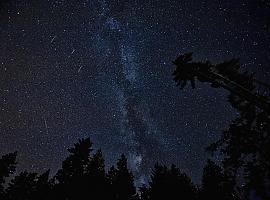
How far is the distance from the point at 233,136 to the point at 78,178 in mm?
18089

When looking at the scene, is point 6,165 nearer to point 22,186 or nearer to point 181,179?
point 22,186

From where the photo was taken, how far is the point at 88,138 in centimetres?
2986

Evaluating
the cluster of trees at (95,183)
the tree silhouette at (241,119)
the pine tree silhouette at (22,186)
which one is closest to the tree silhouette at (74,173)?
the cluster of trees at (95,183)

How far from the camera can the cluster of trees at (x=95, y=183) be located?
2485 centimetres

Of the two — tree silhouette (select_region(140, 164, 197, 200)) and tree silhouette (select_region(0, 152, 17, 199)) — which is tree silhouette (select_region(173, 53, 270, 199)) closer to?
tree silhouette (select_region(140, 164, 197, 200))

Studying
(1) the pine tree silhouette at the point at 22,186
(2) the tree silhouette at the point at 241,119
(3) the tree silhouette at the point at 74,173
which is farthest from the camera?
(1) the pine tree silhouette at the point at 22,186

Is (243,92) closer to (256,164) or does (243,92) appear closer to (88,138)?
(256,164)

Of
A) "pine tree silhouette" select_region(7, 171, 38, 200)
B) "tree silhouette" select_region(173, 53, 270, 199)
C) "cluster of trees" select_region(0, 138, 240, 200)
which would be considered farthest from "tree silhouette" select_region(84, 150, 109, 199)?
"tree silhouette" select_region(173, 53, 270, 199)

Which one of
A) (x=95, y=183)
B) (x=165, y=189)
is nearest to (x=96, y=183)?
(x=95, y=183)

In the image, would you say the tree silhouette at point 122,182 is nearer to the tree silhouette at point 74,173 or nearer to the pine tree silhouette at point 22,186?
the tree silhouette at point 74,173

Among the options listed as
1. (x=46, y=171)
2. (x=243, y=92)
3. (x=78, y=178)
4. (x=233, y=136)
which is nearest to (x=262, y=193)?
(x=233, y=136)

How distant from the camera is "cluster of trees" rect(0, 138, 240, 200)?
24.9m

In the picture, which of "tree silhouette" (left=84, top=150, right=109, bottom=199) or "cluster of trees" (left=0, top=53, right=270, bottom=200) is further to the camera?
"tree silhouette" (left=84, top=150, right=109, bottom=199)

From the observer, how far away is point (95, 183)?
26312mm
